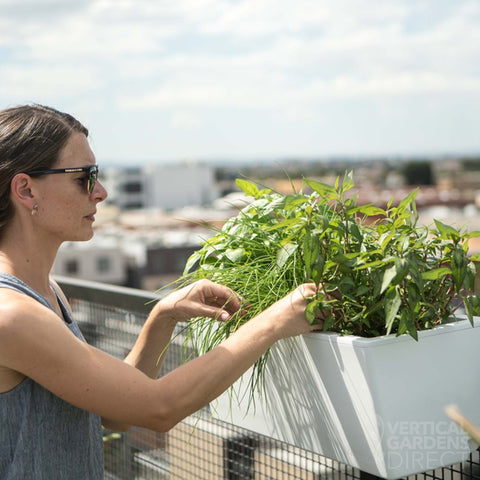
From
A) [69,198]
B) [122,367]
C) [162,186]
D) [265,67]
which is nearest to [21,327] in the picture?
[122,367]

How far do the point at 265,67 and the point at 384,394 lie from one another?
138 meters

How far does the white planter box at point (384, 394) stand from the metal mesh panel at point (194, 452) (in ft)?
0.47

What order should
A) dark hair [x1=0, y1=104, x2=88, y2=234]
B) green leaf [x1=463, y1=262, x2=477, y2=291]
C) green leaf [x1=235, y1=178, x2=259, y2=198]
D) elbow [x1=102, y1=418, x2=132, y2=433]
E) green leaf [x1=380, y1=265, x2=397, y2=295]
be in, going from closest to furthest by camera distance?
1. green leaf [x1=380, y1=265, x2=397, y2=295]
2. green leaf [x1=463, y1=262, x2=477, y2=291]
3. dark hair [x1=0, y1=104, x2=88, y2=234]
4. green leaf [x1=235, y1=178, x2=259, y2=198]
5. elbow [x1=102, y1=418, x2=132, y2=433]

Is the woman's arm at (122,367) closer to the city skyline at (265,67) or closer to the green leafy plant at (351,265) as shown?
the green leafy plant at (351,265)

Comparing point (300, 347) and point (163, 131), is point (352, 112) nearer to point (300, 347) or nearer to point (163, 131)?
point (163, 131)

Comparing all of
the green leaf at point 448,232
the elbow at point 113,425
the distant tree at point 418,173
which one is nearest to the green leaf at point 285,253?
the green leaf at point 448,232

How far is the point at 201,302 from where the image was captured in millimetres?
1292

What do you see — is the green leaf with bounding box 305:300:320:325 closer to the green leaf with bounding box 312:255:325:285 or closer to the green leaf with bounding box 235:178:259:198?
the green leaf with bounding box 312:255:325:285

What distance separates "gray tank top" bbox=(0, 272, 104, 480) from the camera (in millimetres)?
1143

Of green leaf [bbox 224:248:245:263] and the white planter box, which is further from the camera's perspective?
green leaf [bbox 224:248:245:263]

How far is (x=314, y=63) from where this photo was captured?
137 m

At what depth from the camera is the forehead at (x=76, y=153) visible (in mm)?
1219

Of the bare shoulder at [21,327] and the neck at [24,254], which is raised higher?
the neck at [24,254]

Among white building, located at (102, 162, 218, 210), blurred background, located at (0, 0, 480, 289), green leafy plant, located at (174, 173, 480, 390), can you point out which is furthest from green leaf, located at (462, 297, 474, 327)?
blurred background, located at (0, 0, 480, 289)
